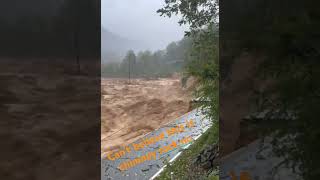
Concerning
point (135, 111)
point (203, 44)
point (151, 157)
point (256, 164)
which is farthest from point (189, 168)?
point (135, 111)

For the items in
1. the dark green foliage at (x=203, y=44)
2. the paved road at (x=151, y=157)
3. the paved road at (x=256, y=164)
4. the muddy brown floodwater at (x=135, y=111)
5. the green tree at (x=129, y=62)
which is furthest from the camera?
the green tree at (x=129, y=62)

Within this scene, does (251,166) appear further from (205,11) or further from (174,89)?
(174,89)

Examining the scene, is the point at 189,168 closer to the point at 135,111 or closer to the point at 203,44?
the point at 203,44

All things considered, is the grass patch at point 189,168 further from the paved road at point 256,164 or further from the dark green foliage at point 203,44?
the paved road at point 256,164

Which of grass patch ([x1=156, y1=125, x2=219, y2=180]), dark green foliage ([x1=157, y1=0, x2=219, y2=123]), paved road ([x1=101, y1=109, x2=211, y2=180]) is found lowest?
paved road ([x1=101, y1=109, x2=211, y2=180])

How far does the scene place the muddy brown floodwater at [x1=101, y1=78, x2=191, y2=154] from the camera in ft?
40.1

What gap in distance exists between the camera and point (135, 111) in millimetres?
16047

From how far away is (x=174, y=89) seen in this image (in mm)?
19922

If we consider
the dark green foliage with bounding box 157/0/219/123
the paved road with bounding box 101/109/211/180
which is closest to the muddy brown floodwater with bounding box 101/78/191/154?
the paved road with bounding box 101/109/211/180

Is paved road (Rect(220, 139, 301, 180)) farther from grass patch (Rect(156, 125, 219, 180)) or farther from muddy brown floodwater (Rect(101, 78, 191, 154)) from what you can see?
muddy brown floodwater (Rect(101, 78, 191, 154))

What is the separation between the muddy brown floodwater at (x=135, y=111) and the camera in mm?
12219

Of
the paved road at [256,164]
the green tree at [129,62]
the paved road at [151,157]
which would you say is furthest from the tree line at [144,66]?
the paved road at [256,164]

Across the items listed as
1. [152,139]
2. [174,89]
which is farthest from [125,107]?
[152,139]
